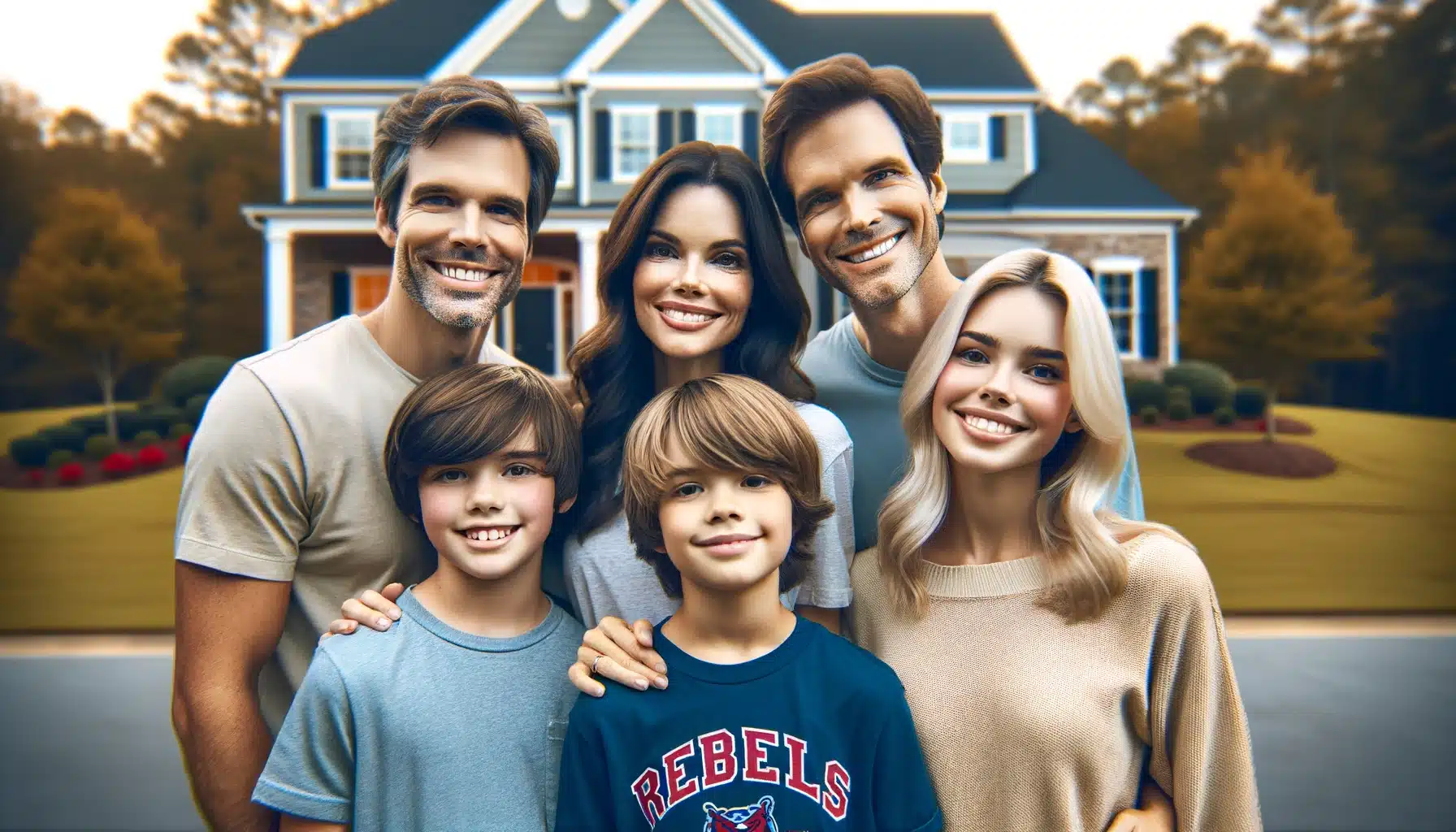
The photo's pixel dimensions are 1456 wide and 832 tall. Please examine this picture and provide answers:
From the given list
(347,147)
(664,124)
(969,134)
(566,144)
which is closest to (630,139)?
(664,124)

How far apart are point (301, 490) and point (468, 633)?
64 centimetres

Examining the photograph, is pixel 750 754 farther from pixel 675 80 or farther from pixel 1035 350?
pixel 675 80

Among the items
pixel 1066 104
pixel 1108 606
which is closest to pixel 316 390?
pixel 1108 606

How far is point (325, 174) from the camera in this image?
17.5 metres

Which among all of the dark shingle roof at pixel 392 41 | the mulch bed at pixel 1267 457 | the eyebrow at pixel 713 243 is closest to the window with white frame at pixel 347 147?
the dark shingle roof at pixel 392 41

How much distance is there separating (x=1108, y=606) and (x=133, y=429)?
53.3ft

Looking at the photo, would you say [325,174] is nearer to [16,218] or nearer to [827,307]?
[16,218]

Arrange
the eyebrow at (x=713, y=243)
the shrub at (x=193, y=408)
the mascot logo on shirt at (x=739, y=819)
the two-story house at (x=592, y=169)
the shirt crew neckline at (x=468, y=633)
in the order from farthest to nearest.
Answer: the two-story house at (x=592, y=169) < the shrub at (x=193, y=408) < the eyebrow at (x=713, y=243) < the shirt crew neckline at (x=468, y=633) < the mascot logo on shirt at (x=739, y=819)

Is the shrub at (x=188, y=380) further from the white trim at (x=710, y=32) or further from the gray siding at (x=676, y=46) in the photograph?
the gray siding at (x=676, y=46)

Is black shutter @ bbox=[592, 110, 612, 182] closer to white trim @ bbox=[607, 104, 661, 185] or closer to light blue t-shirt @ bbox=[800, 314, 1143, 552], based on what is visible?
white trim @ bbox=[607, 104, 661, 185]

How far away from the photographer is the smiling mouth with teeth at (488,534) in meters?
2.44

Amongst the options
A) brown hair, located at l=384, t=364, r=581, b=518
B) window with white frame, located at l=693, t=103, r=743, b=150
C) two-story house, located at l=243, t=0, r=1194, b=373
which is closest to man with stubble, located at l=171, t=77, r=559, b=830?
brown hair, located at l=384, t=364, r=581, b=518

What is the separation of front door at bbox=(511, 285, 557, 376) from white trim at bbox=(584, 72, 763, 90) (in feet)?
11.7

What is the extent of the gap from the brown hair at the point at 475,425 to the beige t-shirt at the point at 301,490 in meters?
0.17
